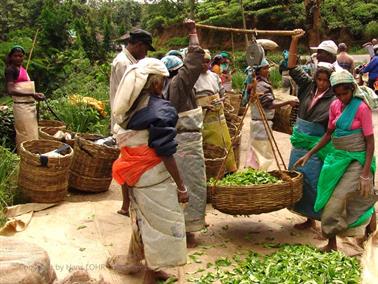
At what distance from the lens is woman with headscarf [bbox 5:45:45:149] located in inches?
249

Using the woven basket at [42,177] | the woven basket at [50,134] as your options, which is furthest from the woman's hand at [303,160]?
the woven basket at [50,134]

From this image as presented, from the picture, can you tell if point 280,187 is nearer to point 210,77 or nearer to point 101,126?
point 210,77

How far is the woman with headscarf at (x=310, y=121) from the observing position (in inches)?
185

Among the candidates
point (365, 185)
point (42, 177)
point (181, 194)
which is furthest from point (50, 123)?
point (365, 185)

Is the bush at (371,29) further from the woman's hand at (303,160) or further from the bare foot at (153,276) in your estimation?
the bare foot at (153,276)

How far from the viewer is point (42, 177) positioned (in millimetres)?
5152

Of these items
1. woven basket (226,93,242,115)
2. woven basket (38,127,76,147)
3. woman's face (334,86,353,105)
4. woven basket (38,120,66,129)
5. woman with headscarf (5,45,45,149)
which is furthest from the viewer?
woven basket (226,93,242,115)

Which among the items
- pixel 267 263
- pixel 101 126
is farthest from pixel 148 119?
pixel 101 126

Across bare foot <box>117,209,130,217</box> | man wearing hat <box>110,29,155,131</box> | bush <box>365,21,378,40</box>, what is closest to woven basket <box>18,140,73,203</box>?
bare foot <box>117,209,130,217</box>

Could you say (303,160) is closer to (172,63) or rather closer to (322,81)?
(322,81)

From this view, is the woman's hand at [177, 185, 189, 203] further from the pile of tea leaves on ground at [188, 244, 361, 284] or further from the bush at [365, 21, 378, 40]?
the bush at [365, 21, 378, 40]

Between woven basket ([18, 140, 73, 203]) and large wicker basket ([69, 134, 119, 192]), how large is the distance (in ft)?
1.15

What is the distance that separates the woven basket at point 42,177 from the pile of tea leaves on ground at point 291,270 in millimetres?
1977

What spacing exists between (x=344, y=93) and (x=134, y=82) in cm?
182
